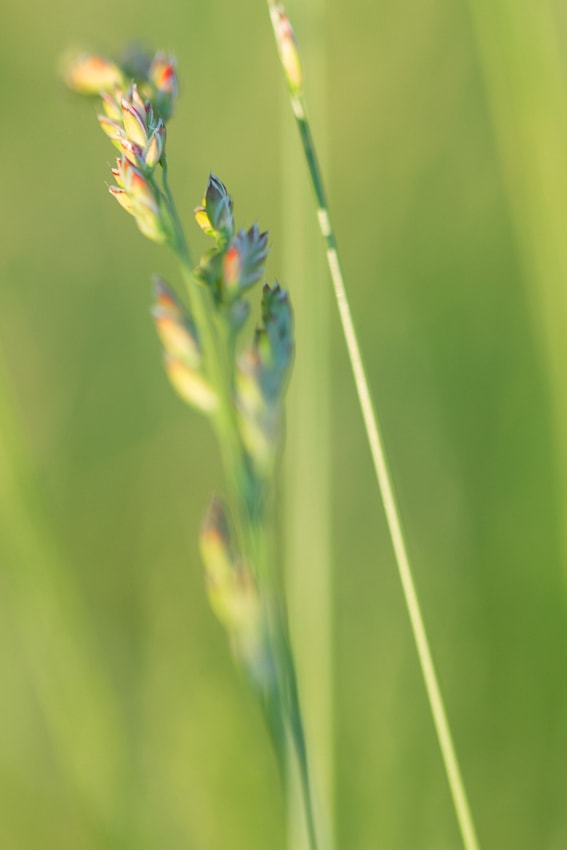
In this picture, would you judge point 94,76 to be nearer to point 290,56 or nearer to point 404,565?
point 290,56

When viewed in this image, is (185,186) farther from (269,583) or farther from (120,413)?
(269,583)

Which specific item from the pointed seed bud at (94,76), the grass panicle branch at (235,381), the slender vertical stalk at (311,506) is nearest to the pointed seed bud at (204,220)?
the grass panicle branch at (235,381)

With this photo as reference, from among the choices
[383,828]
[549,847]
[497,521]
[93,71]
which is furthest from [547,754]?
[93,71]

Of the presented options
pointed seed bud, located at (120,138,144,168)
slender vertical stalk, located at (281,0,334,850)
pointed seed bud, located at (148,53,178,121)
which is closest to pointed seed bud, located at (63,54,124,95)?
pointed seed bud, located at (148,53,178,121)

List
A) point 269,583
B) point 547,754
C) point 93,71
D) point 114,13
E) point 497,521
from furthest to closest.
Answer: point 114,13 < point 497,521 < point 547,754 < point 93,71 < point 269,583

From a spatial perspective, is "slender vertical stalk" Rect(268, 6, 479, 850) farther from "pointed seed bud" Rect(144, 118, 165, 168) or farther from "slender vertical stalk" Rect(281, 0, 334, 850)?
"slender vertical stalk" Rect(281, 0, 334, 850)

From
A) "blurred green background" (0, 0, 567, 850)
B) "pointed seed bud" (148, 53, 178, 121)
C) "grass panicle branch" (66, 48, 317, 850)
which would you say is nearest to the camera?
"grass panicle branch" (66, 48, 317, 850)

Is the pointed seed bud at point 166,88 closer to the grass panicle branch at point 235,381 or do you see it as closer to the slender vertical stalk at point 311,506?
the grass panicle branch at point 235,381

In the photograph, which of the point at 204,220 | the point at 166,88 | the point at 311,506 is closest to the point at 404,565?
the point at 204,220
